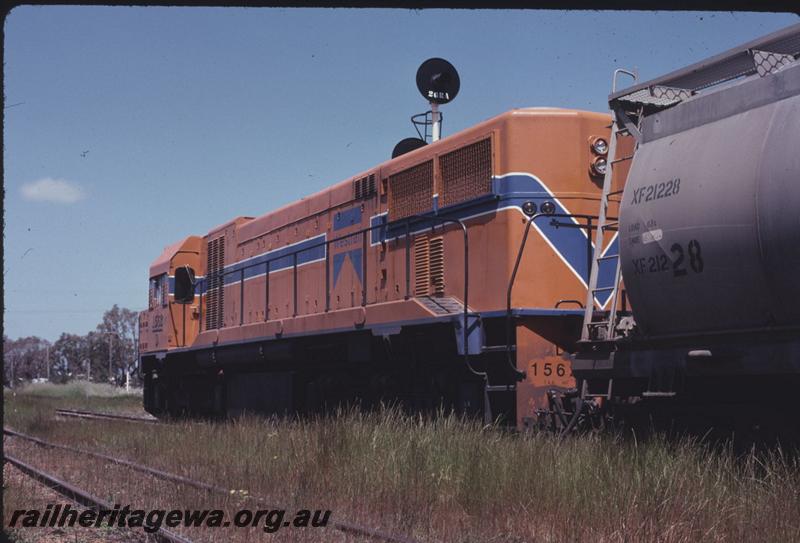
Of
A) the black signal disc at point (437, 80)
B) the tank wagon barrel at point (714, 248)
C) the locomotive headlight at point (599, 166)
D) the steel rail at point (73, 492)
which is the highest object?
the black signal disc at point (437, 80)

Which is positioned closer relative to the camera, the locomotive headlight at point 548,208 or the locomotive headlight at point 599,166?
the locomotive headlight at point 548,208

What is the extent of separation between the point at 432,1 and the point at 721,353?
183 inches

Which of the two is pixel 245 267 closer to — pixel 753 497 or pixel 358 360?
pixel 358 360

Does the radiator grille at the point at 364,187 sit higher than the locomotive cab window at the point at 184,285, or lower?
higher

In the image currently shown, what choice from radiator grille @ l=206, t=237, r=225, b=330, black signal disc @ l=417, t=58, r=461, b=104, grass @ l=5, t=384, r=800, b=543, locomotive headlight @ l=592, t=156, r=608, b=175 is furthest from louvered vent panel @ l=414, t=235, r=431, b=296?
radiator grille @ l=206, t=237, r=225, b=330

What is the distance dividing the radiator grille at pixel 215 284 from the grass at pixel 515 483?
27.1 feet

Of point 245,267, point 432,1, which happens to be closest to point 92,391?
point 245,267

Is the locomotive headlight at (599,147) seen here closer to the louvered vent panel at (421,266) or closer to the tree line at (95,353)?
the louvered vent panel at (421,266)

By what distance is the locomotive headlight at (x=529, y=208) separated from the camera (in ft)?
35.1

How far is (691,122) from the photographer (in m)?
8.02

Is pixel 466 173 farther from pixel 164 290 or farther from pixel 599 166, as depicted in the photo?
pixel 164 290

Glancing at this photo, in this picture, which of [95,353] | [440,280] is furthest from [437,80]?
[95,353]

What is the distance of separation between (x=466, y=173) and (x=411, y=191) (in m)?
1.29

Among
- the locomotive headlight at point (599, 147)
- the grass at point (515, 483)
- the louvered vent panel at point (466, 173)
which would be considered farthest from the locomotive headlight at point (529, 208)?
the grass at point (515, 483)
